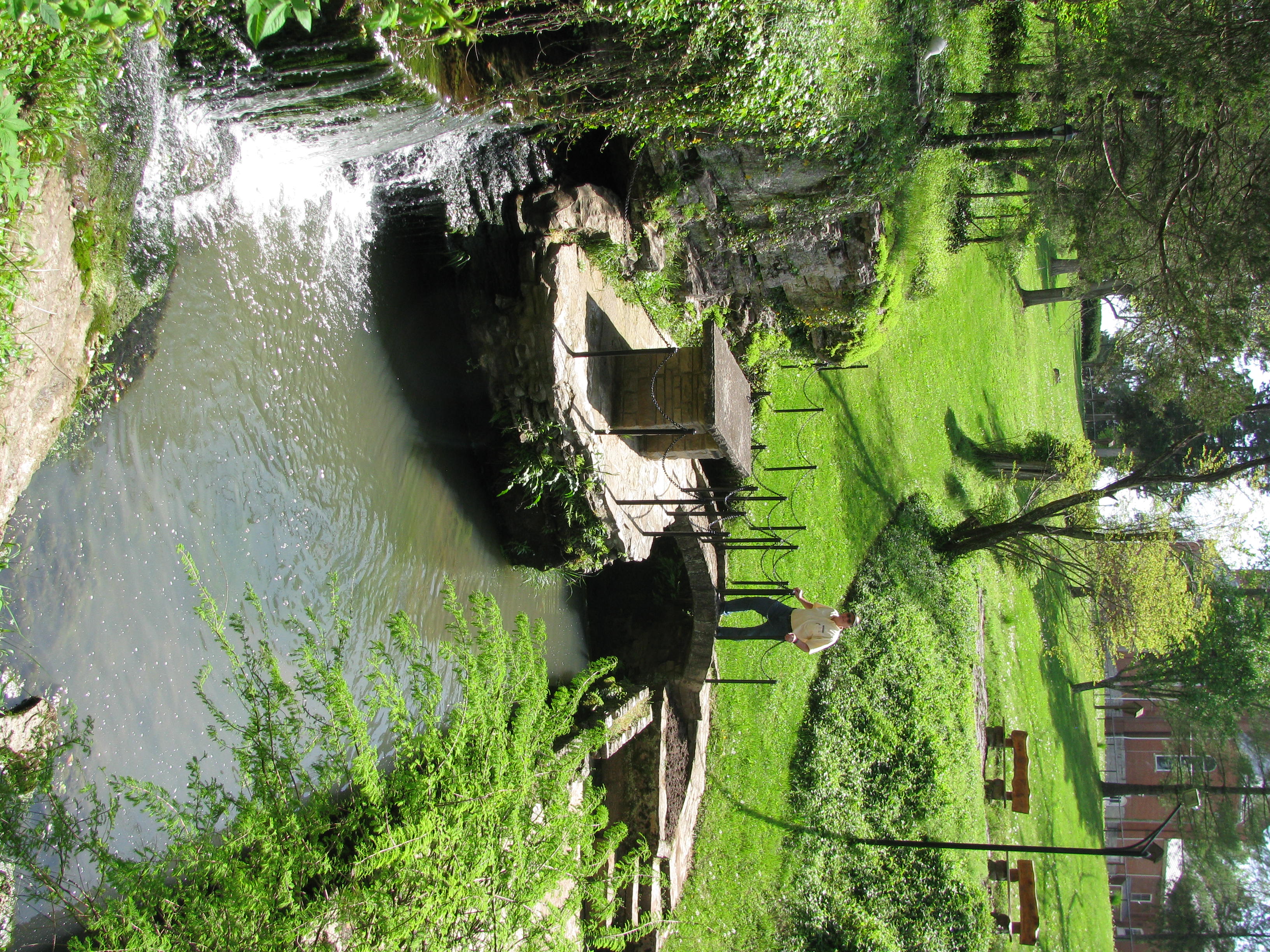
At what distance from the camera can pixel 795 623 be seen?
8.80 m

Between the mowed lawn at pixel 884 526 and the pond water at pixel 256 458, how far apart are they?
408cm

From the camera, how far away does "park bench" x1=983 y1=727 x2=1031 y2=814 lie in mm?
14914

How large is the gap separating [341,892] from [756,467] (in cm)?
871

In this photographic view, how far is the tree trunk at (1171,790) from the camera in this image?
955 inches

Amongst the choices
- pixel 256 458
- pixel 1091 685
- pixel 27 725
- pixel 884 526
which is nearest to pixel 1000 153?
pixel 884 526

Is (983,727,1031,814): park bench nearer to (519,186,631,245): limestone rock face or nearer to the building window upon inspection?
(519,186,631,245): limestone rock face

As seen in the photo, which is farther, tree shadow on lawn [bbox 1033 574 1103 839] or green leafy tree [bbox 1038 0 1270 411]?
tree shadow on lawn [bbox 1033 574 1103 839]

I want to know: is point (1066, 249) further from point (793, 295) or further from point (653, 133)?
point (653, 133)

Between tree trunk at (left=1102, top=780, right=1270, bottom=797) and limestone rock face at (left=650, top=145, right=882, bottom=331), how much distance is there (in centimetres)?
2087

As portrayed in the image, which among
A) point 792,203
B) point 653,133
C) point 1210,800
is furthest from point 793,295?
point 1210,800

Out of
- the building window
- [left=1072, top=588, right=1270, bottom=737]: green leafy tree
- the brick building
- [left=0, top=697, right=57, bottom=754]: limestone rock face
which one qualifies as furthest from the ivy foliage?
the building window

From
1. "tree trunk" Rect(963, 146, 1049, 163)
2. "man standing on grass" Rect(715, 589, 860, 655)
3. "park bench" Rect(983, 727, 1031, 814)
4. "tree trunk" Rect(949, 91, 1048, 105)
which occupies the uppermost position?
"tree trunk" Rect(949, 91, 1048, 105)

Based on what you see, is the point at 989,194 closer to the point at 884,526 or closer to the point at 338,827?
the point at 884,526

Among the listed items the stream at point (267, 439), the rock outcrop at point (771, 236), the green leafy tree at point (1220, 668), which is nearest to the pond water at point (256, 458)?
the stream at point (267, 439)
